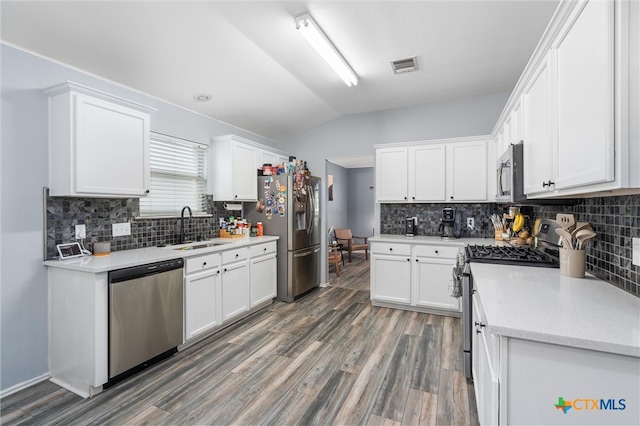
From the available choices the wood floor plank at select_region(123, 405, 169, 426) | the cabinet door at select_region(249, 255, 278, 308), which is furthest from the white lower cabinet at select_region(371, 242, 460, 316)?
the wood floor plank at select_region(123, 405, 169, 426)

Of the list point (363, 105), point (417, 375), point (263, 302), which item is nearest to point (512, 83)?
point (363, 105)

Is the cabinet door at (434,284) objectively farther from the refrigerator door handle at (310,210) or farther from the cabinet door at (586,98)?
the cabinet door at (586,98)

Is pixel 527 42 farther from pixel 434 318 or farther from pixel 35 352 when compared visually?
pixel 35 352

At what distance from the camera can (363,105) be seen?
4.28 m

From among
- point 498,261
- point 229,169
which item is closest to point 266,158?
point 229,169

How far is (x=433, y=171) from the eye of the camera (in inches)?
153

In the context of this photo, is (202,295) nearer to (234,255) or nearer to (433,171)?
(234,255)

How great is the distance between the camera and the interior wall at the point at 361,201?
8273 mm

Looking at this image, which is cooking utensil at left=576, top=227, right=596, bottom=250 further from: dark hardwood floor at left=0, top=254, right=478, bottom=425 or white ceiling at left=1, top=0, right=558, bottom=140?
white ceiling at left=1, top=0, right=558, bottom=140

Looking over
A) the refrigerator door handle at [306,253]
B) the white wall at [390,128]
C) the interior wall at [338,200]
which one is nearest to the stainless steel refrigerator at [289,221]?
the refrigerator door handle at [306,253]

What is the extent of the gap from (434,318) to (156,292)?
299cm

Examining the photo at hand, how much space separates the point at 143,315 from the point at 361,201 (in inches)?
264

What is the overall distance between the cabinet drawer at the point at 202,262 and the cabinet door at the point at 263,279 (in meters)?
0.63

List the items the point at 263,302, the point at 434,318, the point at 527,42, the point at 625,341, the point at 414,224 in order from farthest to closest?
the point at 414,224 → the point at 263,302 → the point at 434,318 → the point at 527,42 → the point at 625,341
